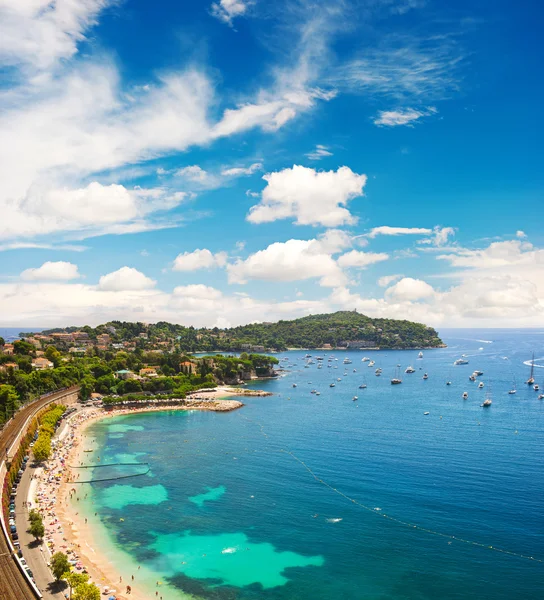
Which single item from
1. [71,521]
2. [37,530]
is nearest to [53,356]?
[71,521]

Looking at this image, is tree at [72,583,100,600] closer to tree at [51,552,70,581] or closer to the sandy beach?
tree at [51,552,70,581]

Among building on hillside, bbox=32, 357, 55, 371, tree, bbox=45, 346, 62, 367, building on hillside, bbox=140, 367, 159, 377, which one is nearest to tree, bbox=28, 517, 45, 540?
building on hillside, bbox=140, 367, 159, 377

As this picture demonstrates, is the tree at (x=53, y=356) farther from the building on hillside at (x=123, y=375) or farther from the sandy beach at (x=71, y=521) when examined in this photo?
the sandy beach at (x=71, y=521)

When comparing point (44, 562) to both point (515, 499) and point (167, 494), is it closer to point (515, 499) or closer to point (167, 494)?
point (167, 494)

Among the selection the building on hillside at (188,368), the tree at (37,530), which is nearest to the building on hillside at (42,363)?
the building on hillside at (188,368)

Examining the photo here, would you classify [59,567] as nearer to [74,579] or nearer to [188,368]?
[74,579]
